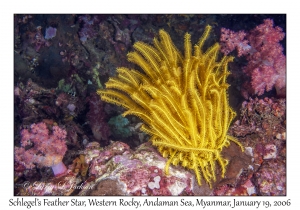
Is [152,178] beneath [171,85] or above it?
beneath

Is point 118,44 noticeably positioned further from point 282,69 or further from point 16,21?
point 282,69

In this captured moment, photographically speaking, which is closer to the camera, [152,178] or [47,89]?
[152,178]

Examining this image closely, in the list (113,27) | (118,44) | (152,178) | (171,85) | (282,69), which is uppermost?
(113,27)

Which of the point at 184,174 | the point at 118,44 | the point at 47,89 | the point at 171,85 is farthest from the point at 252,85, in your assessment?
the point at 47,89
